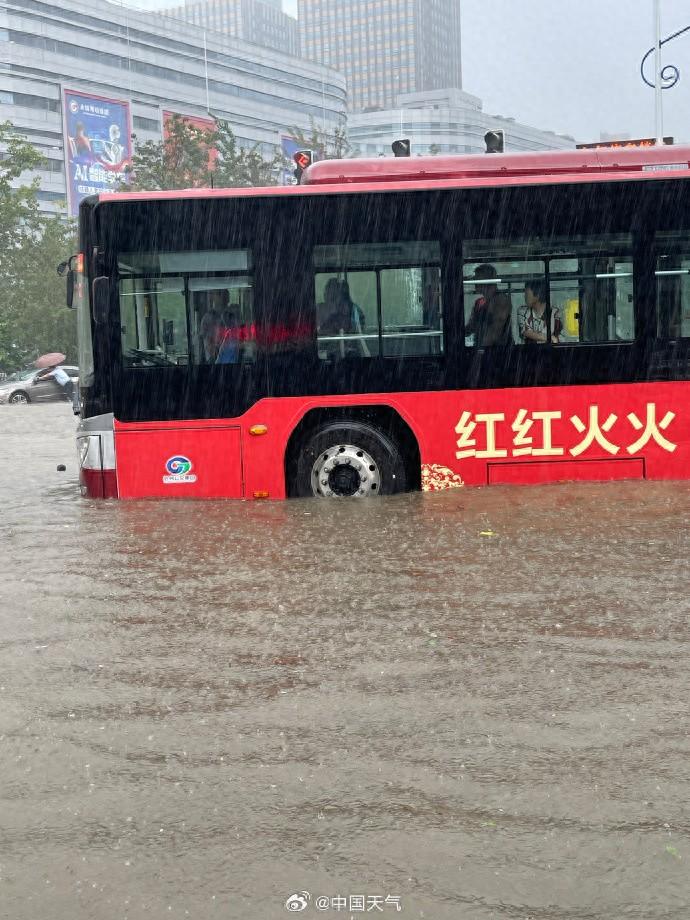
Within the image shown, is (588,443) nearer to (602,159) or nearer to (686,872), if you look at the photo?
(602,159)

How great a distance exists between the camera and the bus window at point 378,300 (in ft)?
39.3

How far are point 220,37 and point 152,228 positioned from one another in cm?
13851

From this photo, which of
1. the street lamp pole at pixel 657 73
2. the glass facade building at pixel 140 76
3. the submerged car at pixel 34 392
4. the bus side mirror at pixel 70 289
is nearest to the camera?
the bus side mirror at pixel 70 289

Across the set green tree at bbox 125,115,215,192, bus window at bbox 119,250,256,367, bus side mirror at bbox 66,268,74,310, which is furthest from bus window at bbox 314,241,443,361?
green tree at bbox 125,115,215,192

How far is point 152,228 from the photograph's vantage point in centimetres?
1199

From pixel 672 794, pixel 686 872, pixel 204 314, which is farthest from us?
pixel 204 314

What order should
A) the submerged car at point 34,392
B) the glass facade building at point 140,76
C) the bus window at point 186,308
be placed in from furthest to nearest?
the glass facade building at point 140,76 → the submerged car at point 34,392 → the bus window at point 186,308

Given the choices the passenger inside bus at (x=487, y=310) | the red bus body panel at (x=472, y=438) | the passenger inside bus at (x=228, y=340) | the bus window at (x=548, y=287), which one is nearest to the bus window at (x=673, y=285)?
the bus window at (x=548, y=287)

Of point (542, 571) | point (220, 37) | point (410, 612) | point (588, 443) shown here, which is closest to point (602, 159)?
point (588, 443)

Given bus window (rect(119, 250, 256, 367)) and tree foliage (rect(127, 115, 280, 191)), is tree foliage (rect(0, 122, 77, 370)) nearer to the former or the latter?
tree foliage (rect(127, 115, 280, 191))

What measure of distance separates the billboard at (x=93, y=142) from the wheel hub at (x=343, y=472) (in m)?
101

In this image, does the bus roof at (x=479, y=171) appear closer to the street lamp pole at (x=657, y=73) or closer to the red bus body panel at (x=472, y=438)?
the red bus body panel at (x=472, y=438)

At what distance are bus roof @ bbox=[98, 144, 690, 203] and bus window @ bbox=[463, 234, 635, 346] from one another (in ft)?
2.25

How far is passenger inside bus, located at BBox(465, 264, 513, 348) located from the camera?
39.5 feet
